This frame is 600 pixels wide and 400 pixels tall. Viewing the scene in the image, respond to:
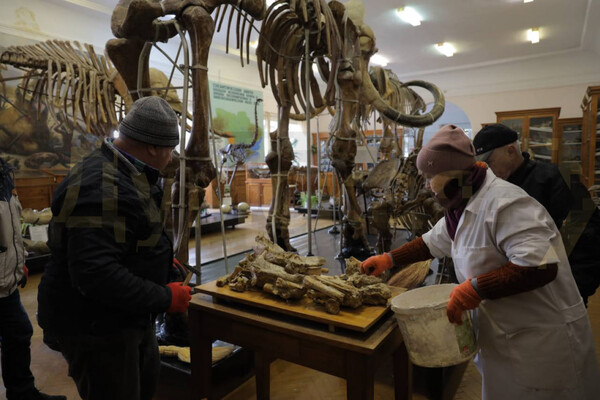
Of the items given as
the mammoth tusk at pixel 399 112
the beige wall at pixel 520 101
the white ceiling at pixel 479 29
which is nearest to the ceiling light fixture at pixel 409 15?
the white ceiling at pixel 479 29

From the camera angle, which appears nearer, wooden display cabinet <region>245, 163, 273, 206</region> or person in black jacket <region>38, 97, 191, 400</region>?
person in black jacket <region>38, 97, 191, 400</region>

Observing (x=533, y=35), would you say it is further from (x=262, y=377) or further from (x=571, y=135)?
(x=262, y=377)

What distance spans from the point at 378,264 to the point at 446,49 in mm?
11676

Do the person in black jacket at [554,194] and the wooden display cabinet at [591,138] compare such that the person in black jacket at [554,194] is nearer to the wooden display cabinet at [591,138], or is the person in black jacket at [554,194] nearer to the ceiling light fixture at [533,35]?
the wooden display cabinet at [591,138]

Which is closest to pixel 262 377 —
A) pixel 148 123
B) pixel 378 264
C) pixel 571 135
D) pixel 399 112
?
pixel 378 264

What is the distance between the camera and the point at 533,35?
10.6 metres

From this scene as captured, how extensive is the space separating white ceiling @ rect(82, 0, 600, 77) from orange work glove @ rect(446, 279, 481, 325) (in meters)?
8.48

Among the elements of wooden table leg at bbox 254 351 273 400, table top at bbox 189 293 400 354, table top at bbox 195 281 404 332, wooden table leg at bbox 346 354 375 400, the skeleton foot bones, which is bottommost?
wooden table leg at bbox 254 351 273 400

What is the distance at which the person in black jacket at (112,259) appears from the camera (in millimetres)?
1414

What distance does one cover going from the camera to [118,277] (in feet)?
4.71

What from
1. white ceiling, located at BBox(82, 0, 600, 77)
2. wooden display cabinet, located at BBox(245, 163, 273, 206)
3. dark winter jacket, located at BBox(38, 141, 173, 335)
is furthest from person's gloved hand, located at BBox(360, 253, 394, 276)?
wooden display cabinet, located at BBox(245, 163, 273, 206)

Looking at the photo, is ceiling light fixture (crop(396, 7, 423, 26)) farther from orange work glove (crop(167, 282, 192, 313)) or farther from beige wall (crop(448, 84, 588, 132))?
orange work glove (crop(167, 282, 192, 313))

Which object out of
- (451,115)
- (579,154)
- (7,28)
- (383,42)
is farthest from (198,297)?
(451,115)

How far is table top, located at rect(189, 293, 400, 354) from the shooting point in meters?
1.62
